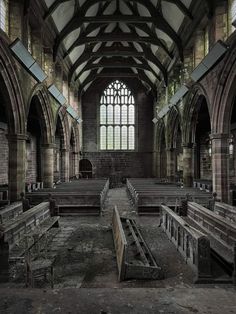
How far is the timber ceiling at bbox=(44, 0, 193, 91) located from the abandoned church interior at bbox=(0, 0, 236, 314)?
75 millimetres

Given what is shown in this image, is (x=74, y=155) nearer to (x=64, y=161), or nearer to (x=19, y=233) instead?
(x=64, y=161)

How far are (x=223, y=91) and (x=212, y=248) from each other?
237 inches

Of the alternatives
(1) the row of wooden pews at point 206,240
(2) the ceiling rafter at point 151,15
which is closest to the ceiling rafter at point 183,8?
(2) the ceiling rafter at point 151,15

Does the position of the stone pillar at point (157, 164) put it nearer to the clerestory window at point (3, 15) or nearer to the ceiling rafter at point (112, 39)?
the ceiling rafter at point (112, 39)

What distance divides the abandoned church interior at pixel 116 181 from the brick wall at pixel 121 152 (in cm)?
20

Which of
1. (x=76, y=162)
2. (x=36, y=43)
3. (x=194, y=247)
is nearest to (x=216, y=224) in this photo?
(x=194, y=247)

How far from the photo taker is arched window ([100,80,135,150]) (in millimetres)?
25672

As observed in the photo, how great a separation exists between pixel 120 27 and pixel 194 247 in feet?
57.9

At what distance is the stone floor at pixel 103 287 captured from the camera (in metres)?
2.82

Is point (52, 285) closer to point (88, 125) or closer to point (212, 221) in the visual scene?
point (212, 221)

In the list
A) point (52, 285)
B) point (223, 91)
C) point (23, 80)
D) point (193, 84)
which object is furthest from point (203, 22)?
point (52, 285)

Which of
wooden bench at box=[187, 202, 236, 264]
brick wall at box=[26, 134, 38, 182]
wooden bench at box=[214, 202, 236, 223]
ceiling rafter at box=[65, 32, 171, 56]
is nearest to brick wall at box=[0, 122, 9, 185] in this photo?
brick wall at box=[26, 134, 38, 182]

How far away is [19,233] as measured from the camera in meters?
5.91

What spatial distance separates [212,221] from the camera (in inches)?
240
